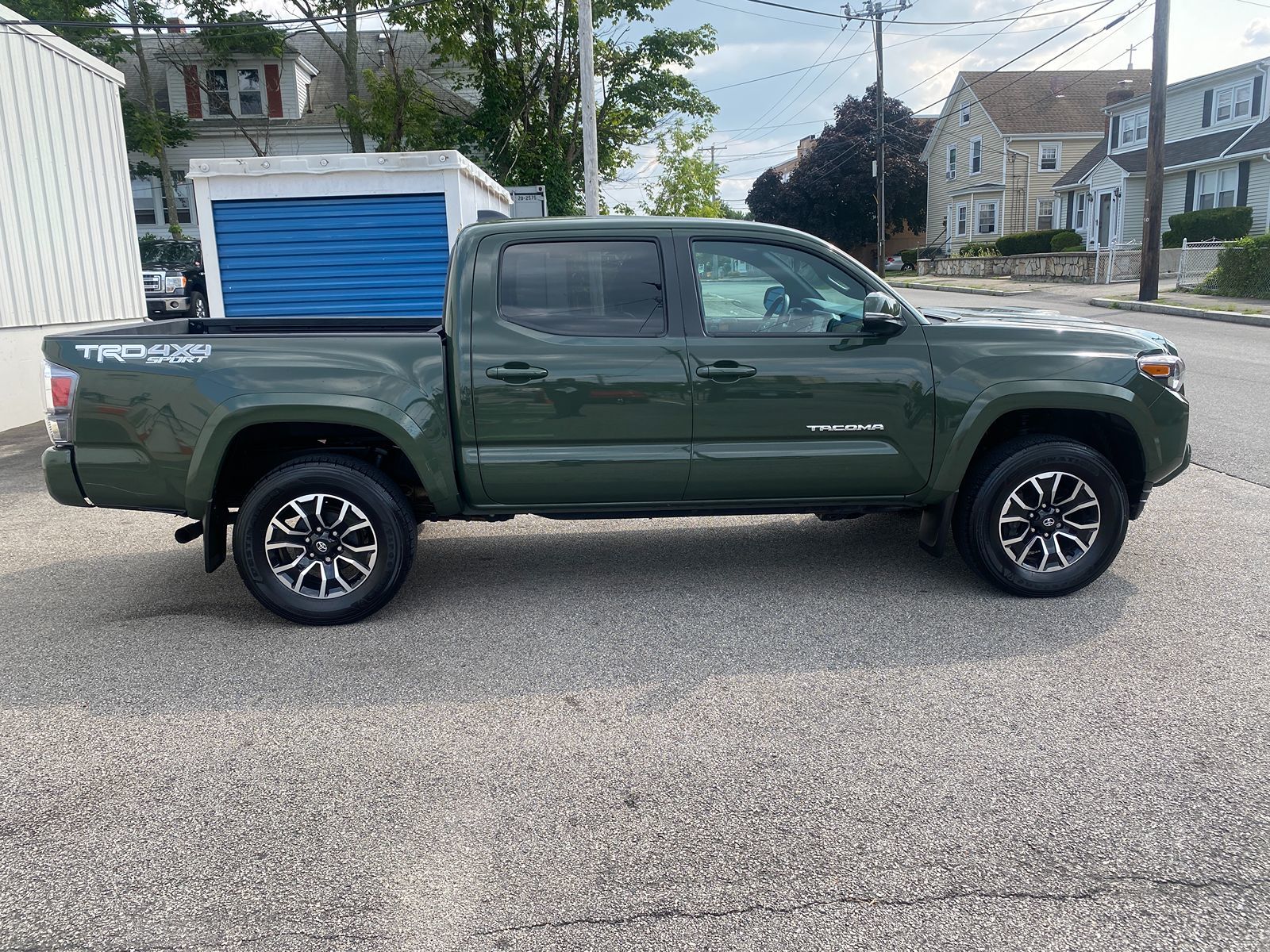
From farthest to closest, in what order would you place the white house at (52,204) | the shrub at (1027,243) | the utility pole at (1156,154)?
the shrub at (1027,243)
the utility pole at (1156,154)
the white house at (52,204)

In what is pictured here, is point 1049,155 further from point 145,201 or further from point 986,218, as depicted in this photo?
point 145,201

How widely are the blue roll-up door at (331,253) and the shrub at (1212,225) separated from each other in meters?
30.2

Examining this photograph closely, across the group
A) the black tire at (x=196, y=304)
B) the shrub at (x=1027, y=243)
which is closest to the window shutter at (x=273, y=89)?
the black tire at (x=196, y=304)

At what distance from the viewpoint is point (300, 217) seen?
1109cm

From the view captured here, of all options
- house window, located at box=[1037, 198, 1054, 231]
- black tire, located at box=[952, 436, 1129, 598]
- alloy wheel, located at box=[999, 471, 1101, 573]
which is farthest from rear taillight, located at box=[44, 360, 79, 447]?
house window, located at box=[1037, 198, 1054, 231]

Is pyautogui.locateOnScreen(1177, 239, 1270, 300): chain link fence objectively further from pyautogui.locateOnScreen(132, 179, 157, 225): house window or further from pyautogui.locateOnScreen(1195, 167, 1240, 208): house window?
pyautogui.locateOnScreen(132, 179, 157, 225): house window

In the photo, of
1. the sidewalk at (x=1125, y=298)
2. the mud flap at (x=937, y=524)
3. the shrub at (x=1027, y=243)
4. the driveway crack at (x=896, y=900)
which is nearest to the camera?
the driveway crack at (x=896, y=900)

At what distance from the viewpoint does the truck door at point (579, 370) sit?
16.2 ft

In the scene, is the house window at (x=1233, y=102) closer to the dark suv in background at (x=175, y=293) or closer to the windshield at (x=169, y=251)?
the dark suv in background at (x=175, y=293)

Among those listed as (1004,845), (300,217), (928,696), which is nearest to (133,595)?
(928,696)

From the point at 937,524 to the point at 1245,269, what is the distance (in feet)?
76.2

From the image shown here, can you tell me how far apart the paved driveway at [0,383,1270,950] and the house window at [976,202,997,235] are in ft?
160

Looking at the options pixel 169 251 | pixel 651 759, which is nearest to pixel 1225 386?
pixel 651 759

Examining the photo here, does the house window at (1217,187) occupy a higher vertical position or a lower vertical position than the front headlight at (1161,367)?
higher
